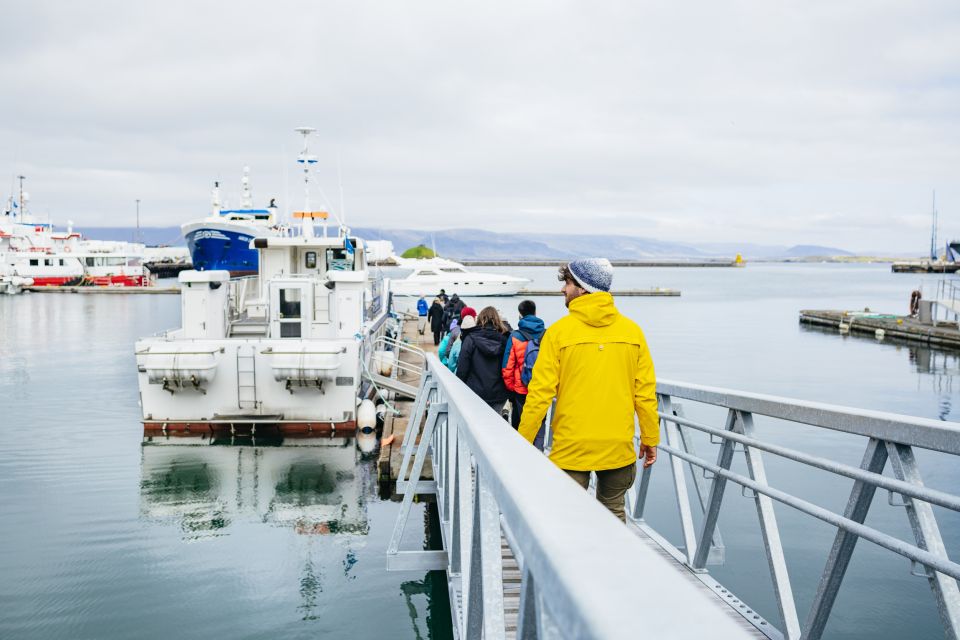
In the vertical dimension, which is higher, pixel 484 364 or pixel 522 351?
pixel 522 351

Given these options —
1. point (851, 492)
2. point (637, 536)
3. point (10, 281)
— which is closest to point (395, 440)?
point (851, 492)

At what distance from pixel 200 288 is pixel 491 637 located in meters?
16.2

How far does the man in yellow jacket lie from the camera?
3932 millimetres

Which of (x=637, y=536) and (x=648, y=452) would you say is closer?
(x=637, y=536)

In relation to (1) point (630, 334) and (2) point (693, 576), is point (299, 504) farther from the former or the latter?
(1) point (630, 334)

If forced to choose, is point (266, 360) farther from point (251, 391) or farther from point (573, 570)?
point (573, 570)

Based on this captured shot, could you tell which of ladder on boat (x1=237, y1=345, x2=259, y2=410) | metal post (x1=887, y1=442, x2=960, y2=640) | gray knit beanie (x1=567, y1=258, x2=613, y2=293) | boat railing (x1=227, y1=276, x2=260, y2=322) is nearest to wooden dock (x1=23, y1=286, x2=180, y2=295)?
boat railing (x1=227, y1=276, x2=260, y2=322)

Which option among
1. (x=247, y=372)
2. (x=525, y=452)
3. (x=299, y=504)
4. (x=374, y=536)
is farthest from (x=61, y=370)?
(x=525, y=452)

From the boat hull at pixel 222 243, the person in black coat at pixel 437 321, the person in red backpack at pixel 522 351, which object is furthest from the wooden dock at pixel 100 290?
the person in red backpack at pixel 522 351

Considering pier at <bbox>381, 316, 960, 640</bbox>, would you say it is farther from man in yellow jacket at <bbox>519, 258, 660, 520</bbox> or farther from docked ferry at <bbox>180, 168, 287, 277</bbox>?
docked ferry at <bbox>180, 168, 287, 277</bbox>

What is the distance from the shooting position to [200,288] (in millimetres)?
17562

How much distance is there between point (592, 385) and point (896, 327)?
42425mm

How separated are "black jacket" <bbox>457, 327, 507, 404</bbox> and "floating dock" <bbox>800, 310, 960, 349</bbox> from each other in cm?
3486

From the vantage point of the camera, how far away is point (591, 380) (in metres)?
3.97
